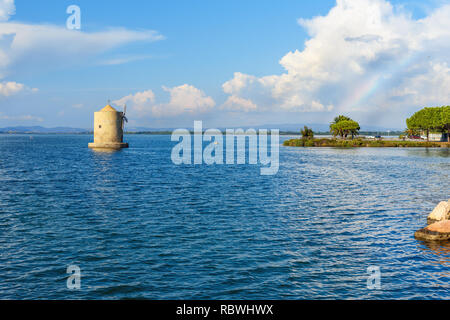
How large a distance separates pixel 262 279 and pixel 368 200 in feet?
79.0

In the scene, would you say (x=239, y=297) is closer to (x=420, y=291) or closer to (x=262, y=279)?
(x=262, y=279)

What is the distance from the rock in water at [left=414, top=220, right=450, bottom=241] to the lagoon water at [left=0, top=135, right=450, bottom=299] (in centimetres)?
81

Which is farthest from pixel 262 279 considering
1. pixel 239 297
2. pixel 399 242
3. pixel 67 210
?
pixel 67 210

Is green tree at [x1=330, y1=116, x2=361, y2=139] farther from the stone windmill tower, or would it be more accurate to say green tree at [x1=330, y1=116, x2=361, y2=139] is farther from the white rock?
the white rock

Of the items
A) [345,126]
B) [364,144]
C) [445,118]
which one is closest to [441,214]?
[445,118]

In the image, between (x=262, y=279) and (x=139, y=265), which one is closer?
(x=262, y=279)

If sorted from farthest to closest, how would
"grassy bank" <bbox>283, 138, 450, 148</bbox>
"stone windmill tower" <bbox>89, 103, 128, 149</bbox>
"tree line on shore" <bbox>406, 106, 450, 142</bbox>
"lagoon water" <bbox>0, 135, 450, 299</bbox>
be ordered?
"grassy bank" <bbox>283, 138, 450, 148</bbox> → "tree line on shore" <bbox>406, 106, 450, 142</bbox> → "stone windmill tower" <bbox>89, 103, 128, 149</bbox> → "lagoon water" <bbox>0, 135, 450, 299</bbox>

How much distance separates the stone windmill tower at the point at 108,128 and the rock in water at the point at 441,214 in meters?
97.4

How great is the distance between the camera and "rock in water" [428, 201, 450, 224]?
1117 inches

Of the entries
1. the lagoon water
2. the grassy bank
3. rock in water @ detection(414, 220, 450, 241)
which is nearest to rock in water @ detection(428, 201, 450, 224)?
the lagoon water

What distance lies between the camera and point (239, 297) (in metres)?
16.0

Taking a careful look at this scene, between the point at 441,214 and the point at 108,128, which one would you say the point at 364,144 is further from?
the point at 441,214
